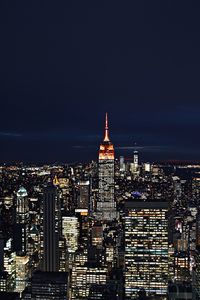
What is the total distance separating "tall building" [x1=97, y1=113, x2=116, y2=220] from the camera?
66.9 ft

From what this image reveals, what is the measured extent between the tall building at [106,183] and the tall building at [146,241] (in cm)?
468

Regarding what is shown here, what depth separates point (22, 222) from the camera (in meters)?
16.2

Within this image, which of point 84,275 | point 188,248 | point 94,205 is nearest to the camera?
point 84,275

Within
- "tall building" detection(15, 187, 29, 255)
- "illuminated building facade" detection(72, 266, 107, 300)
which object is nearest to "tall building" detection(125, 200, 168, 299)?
"illuminated building facade" detection(72, 266, 107, 300)

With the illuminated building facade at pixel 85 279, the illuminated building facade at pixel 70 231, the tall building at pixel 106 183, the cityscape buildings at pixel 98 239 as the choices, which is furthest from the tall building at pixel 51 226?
the tall building at pixel 106 183

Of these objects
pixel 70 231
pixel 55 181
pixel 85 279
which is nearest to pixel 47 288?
pixel 85 279

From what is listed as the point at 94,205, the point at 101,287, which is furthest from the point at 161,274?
the point at 94,205

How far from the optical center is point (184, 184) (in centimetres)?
1561

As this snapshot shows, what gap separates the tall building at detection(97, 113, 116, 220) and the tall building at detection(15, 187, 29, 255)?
138 inches

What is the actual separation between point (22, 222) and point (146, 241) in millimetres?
3751

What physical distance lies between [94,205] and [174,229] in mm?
9800

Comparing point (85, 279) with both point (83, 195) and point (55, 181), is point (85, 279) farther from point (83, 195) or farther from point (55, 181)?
point (83, 195)

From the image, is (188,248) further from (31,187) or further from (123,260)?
(31,187)

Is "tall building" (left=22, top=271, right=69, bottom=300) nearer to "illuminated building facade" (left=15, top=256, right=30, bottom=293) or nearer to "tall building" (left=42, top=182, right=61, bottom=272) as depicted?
"illuminated building facade" (left=15, top=256, right=30, bottom=293)
